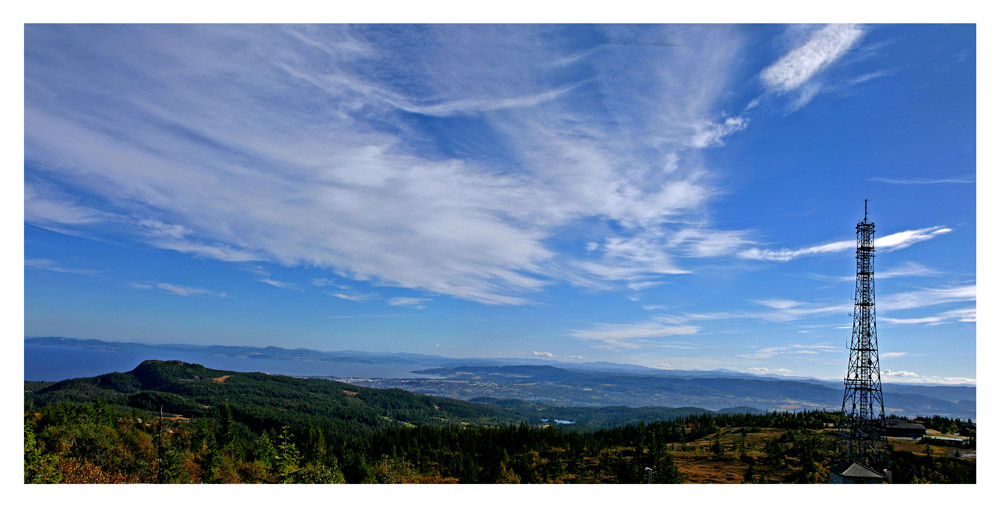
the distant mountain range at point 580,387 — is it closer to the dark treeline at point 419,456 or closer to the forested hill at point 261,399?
the forested hill at point 261,399

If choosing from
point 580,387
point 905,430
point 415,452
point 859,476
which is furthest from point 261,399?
point 580,387

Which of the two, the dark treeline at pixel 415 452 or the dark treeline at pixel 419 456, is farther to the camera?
the dark treeline at pixel 415 452

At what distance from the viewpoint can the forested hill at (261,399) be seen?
48406mm

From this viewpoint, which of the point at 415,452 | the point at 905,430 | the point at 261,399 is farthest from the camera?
the point at 261,399

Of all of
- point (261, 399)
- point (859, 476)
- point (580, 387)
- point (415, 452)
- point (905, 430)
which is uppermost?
point (859, 476)

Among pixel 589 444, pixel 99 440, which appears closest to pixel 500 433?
pixel 589 444

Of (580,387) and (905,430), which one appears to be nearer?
(905,430)

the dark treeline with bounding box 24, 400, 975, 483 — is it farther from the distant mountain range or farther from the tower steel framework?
the distant mountain range

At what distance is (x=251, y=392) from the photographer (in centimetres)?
6219

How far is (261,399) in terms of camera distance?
59000mm

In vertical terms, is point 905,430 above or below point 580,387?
above

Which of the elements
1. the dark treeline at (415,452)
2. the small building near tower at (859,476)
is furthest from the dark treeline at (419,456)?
the small building near tower at (859,476)

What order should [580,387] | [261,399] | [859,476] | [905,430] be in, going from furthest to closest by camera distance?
[580,387] → [261,399] → [905,430] → [859,476]

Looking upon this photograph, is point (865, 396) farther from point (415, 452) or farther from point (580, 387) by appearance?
point (580, 387)
